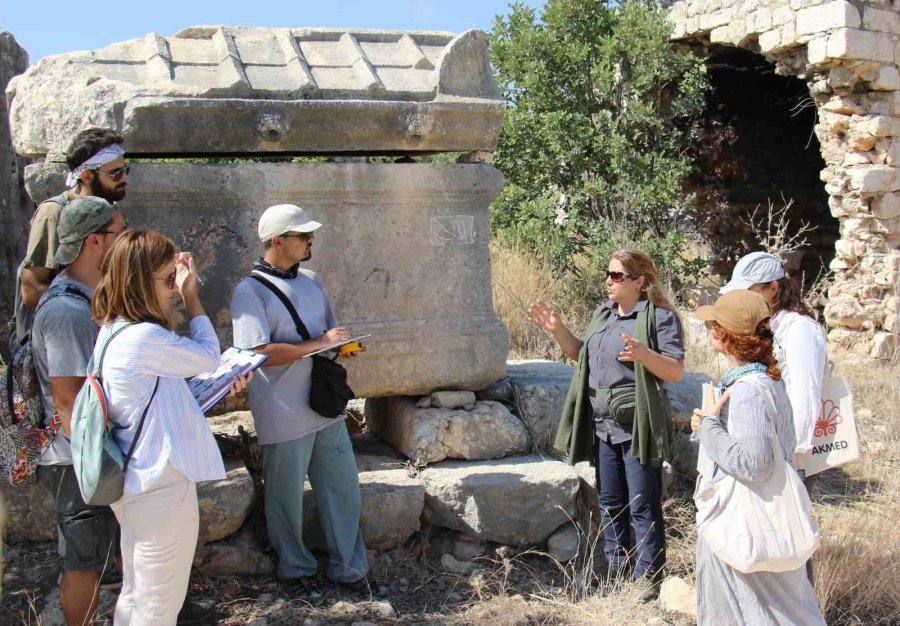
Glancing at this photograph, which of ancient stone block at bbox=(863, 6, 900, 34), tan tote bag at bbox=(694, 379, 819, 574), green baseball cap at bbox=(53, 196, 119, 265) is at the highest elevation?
ancient stone block at bbox=(863, 6, 900, 34)

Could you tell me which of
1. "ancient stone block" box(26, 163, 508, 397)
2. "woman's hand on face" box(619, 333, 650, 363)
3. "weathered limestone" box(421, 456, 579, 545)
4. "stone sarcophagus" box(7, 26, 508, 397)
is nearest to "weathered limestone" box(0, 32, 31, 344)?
"stone sarcophagus" box(7, 26, 508, 397)

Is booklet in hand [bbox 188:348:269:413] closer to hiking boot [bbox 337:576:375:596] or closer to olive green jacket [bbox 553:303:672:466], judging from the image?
hiking boot [bbox 337:576:375:596]

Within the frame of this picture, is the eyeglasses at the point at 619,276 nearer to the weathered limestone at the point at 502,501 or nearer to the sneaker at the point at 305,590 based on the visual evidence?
the weathered limestone at the point at 502,501

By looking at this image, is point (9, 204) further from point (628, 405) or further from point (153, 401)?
point (628, 405)

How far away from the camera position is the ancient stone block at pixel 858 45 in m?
7.75

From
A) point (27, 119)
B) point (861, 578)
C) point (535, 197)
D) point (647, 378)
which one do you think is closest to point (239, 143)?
point (27, 119)

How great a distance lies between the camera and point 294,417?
3506 millimetres

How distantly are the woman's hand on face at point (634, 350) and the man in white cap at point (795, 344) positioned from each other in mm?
371

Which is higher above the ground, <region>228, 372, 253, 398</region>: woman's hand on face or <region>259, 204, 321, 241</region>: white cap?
<region>259, 204, 321, 241</region>: white cap

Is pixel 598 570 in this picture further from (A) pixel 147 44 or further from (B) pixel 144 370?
(A) pixel 147 44

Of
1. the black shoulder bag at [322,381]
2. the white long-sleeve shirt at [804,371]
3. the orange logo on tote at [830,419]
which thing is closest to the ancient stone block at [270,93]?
the black shoulder bag at [322,381]

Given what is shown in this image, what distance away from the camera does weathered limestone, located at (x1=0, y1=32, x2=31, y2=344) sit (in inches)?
213

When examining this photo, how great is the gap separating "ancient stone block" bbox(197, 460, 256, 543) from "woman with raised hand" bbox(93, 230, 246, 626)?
0.88 meters

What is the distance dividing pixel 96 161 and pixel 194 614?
1745 millimetres
